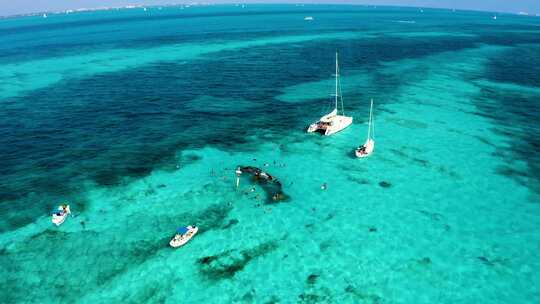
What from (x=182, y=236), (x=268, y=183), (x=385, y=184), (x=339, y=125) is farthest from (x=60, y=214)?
(x=339, y=125)

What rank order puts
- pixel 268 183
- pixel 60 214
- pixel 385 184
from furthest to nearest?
pixel 268 183
pixel 385 184
pixel 60 214

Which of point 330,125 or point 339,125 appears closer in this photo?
point 330,125

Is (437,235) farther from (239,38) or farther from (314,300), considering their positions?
(239,38)

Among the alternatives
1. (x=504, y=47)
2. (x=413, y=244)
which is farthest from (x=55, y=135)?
(x=504, y=47)

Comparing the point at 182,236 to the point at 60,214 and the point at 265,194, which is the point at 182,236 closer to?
the point at 265,194

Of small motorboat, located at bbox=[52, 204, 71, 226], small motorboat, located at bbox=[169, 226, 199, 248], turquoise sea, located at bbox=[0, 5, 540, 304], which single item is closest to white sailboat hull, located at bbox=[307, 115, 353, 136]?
turquoise sea, located at bbox=[0, 5, 540, 304]

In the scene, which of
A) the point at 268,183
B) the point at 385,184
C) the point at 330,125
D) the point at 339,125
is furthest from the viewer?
the point at 339,125

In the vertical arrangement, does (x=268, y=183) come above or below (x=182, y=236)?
above

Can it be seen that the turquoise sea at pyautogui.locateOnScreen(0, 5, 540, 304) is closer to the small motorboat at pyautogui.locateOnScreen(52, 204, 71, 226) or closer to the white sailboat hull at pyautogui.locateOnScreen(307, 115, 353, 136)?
the small motorboat at pyautogui.locateOnScreen(52, 204, 71, 226)
